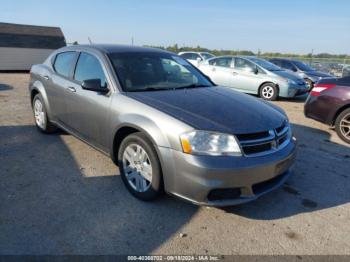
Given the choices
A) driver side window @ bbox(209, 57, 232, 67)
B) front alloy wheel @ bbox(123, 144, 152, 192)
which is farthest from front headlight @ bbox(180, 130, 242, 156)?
driver side window @ bbox(209, 57, 232, 67)

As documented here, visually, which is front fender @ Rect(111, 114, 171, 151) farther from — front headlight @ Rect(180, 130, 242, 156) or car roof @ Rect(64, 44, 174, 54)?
car roof @ Rect(64, 44, 174, 54)

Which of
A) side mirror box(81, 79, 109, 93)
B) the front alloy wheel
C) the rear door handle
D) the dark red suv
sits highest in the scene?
side mirror box(81, 79, 109, 93)

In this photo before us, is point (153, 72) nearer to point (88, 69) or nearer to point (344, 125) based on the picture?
point (88, 69)

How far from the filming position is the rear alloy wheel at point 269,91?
414 inches

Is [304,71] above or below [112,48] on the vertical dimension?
below

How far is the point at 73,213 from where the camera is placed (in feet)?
10.6

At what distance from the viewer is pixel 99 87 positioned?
3.75 meters

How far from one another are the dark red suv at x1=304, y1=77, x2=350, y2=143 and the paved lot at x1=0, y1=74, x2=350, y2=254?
5.61ft

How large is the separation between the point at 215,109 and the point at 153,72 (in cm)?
118

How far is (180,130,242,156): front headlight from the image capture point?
9.48 ft

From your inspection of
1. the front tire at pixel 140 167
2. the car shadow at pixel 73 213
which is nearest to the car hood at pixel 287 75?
the car shadow at pixel 73 213

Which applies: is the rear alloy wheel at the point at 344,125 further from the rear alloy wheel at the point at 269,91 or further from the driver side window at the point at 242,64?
the driver side window at the point at 242,64

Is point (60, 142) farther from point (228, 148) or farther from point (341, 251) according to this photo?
point (341, 251)

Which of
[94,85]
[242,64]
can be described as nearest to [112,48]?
[94,85]
